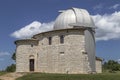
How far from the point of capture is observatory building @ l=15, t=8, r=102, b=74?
4244 centimetres

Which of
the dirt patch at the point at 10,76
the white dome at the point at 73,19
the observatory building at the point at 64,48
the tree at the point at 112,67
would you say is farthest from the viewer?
the tree at the point at 112,67

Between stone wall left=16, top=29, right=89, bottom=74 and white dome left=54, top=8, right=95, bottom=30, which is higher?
white dome left=54, top=8, right=95, bottom=30

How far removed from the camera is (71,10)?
46.5 m

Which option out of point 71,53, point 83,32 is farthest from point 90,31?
point 71,53

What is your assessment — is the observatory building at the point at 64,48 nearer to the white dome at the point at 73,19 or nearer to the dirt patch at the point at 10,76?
the white dome at the point at 73,19

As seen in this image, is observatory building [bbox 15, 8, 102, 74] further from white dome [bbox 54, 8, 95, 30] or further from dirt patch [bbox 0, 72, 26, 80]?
dirt patch [bbox 0, 72, 26, 80]

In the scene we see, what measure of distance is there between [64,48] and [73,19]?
5011 mm

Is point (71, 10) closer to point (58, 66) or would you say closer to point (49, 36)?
point (49, 36)

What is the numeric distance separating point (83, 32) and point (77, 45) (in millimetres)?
2129

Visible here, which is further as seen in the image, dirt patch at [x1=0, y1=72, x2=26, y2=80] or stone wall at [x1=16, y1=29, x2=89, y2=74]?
stone wall at [x1=16, y1=29, x2=89, y2=74]

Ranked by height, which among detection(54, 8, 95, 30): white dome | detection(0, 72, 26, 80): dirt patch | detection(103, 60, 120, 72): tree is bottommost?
detection(0, 72, 26, 80): dirt patch

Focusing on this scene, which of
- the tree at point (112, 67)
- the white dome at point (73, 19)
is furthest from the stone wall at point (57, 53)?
the tree at point (112, 67)

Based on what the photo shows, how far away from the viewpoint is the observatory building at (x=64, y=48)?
42.4 meters

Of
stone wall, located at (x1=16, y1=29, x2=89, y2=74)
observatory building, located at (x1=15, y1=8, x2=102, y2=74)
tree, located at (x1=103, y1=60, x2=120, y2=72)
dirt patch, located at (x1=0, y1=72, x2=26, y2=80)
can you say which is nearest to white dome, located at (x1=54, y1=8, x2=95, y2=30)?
observatory building, located at (x1=15, y1=8, x2=102, y2=74)
